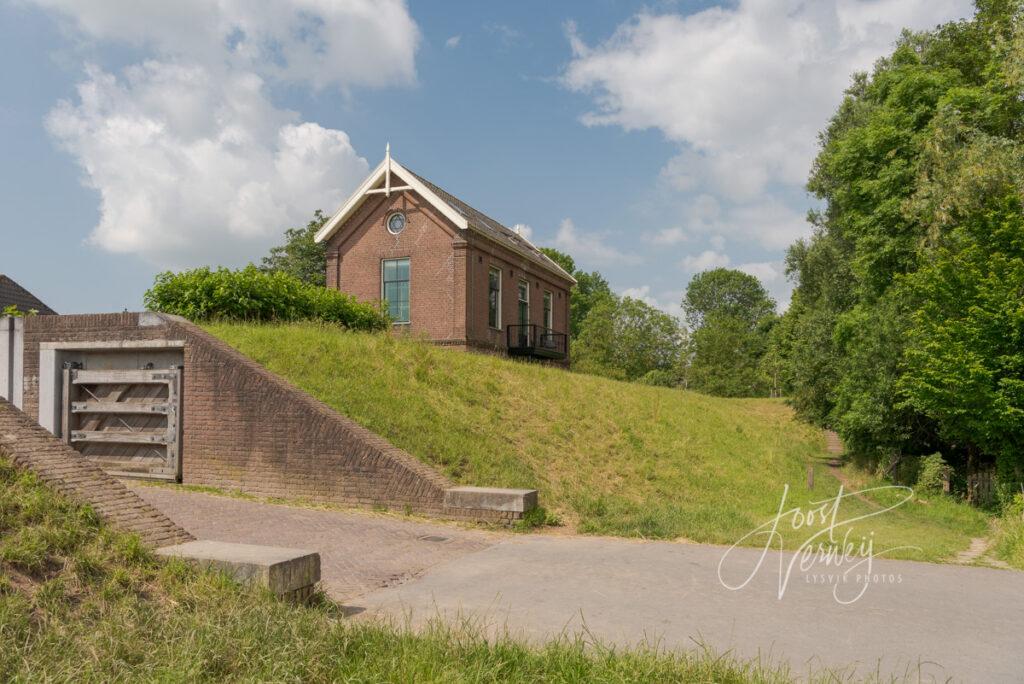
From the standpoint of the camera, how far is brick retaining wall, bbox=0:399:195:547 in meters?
6.19

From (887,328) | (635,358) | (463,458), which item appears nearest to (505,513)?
(463,458)

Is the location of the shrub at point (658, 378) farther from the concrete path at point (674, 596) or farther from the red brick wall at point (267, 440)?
the concrete path at point (674, 596)

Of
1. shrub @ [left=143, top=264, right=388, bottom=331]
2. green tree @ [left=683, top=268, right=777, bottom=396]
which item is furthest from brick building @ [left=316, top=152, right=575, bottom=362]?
green tree @ [left=683, top=268, right=777, bottom=396]

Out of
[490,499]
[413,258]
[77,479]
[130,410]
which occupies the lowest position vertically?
[490,499]

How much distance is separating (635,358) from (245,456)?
41300 mm

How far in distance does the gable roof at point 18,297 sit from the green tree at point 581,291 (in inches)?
1450

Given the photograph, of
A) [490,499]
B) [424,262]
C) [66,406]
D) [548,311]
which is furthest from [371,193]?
[490,499]

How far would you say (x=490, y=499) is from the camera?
10.4 meters

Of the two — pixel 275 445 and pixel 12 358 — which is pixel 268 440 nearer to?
pixel 275 445

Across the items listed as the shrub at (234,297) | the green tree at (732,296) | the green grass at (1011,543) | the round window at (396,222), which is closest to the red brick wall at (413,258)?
the round window at (396,222)

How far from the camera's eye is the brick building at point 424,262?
84.3ft

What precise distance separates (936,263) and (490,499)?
536 inches

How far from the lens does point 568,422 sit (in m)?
16.8

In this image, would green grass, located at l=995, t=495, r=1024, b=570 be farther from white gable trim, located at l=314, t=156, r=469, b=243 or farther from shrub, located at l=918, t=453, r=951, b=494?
white gable trim, located at l=314, t=156, r=469, b=243
